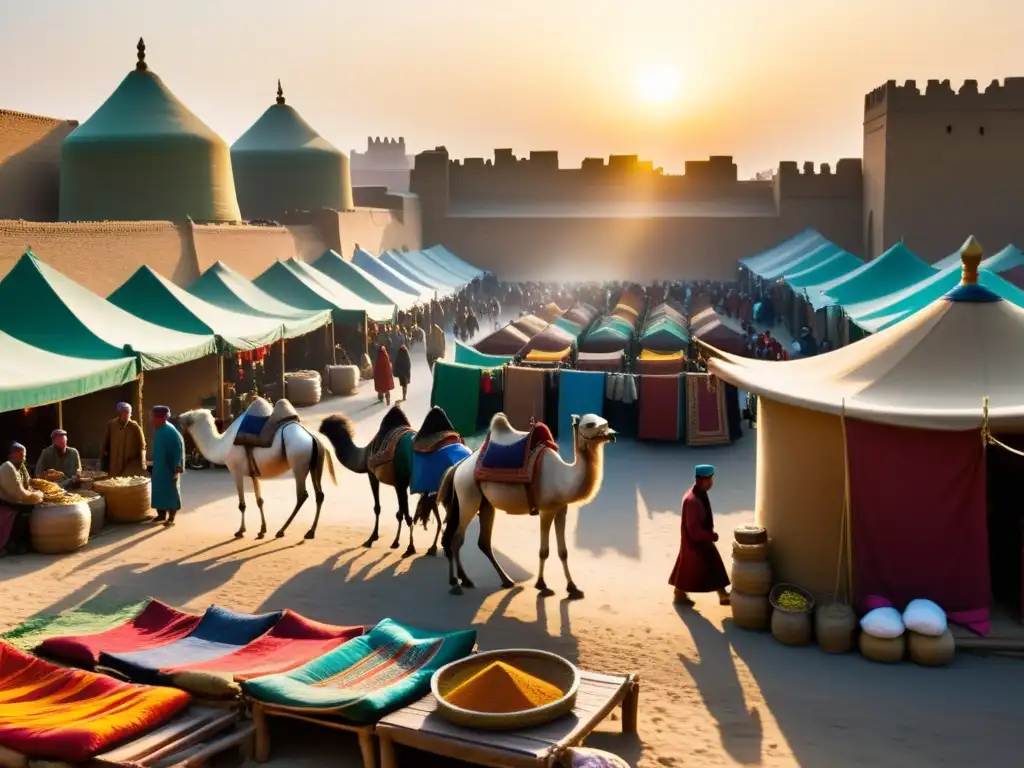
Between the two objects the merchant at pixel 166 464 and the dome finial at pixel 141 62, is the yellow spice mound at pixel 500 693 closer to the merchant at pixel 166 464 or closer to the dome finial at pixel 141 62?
the merchant at pixel 166 464

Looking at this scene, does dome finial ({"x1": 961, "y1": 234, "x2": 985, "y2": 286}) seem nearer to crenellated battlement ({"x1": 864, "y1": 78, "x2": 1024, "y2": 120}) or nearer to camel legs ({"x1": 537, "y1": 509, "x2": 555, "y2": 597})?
camel legs ({"x1": 537, "y1": 509, "x2": 555, "y2": 597})

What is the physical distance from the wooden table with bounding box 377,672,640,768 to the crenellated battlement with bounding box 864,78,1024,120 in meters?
29.3

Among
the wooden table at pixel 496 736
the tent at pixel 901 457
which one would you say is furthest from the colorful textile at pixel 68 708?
the tent at pixel 901 457

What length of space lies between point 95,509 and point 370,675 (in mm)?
5108

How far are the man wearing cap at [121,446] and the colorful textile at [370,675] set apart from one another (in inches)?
209

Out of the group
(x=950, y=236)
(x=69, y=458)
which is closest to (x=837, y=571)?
(x=69, y=458)

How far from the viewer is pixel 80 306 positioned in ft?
41.9

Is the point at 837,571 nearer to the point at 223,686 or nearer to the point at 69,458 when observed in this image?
the point at 223,686

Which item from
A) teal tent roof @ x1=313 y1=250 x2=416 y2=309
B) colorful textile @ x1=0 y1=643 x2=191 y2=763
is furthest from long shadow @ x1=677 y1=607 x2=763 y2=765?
teal tent roof @ x1=313 y1=250 x2=416 y2=309

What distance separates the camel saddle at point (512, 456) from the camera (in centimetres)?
845

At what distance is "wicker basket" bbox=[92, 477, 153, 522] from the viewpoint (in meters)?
10.6

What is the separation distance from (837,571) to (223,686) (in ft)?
13.6

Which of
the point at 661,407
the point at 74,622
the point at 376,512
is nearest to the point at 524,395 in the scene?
the point at 661,407

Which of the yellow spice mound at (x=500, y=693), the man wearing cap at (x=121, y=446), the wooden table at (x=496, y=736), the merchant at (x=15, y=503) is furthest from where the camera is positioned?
the man wearing cap at (x=121, y=446)
